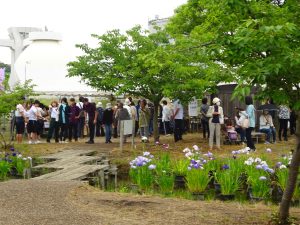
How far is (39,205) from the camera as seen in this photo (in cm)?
696

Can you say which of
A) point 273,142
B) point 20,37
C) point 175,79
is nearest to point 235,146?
point 273,142

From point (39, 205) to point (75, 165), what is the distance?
4.70 metres

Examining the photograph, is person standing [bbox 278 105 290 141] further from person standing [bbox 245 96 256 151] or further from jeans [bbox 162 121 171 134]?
jeans [bbox 162 121 171 134]

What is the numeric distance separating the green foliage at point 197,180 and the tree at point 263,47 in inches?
128

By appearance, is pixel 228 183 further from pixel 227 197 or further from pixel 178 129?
pixel 178 129

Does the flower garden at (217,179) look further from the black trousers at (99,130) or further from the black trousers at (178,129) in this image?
the black trousers at (99,130)

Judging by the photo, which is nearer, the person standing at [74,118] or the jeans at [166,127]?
the person standing at [74,118]

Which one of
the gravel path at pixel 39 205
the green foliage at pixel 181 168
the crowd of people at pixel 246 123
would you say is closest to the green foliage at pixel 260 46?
the gravel path at pixel 39 205

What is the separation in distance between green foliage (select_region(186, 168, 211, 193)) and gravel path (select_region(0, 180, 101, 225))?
203 centimetres

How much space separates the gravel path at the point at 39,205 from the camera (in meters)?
6.05

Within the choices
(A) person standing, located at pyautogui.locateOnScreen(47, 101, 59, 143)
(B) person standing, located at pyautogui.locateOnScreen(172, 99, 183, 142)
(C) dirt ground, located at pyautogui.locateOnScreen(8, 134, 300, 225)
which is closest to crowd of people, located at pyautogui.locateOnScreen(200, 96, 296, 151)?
(B) person standing, located at pyautogui.locateOnScreen(172, 99, 183, 142)

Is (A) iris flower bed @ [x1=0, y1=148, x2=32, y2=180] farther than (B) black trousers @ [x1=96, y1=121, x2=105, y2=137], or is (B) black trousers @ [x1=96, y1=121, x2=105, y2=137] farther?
(B) black trousers @ [x1=96, y1=121, x2=105, y2=137]

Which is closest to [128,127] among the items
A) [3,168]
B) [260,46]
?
[3,168]

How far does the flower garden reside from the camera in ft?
28.8
